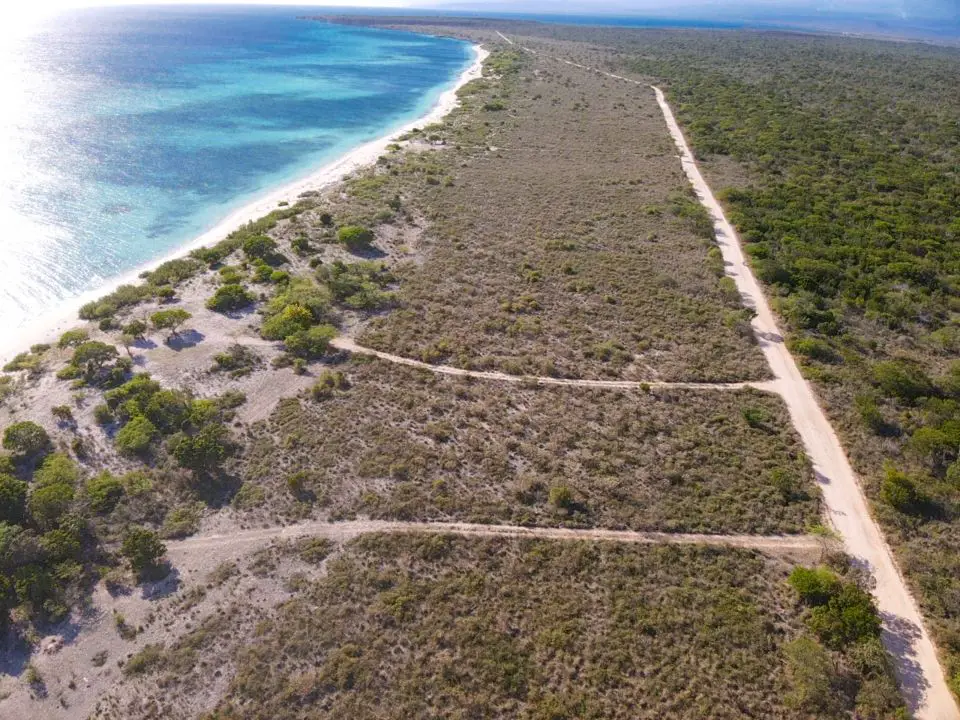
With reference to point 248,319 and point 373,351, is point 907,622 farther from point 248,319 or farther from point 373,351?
point 248,319

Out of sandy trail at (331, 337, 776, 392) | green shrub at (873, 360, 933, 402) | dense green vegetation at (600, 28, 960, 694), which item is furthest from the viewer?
sandy trail at (331, 337, 776, 392)

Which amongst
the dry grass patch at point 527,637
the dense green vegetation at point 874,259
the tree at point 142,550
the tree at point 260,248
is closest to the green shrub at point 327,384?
the dry grass patch at point 527,637

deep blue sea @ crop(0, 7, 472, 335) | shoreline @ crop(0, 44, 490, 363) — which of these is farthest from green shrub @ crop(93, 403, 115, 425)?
deep blue sea @ crop(0, 7, 472, 335)

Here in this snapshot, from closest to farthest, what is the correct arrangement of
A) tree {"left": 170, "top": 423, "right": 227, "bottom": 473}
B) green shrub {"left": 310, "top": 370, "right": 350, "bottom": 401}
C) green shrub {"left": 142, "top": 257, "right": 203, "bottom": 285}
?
1. tree {"left": 170, "top": 423, "right": 227, "bottom": 473}
2. green shrub {"left": 310, "top": 370, "right": 350, "bottom": 401}
3. green shrub {"left": 142, "top": 257, "right": 203, "bottom": 285}

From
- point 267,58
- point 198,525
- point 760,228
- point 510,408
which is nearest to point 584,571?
point 510,408

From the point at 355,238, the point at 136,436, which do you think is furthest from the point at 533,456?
the point at 355,238

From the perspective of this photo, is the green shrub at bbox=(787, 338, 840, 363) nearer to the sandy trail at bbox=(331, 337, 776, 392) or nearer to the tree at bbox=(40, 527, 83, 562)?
the sandy trail at bbox=(331, 337, 776, 392)
